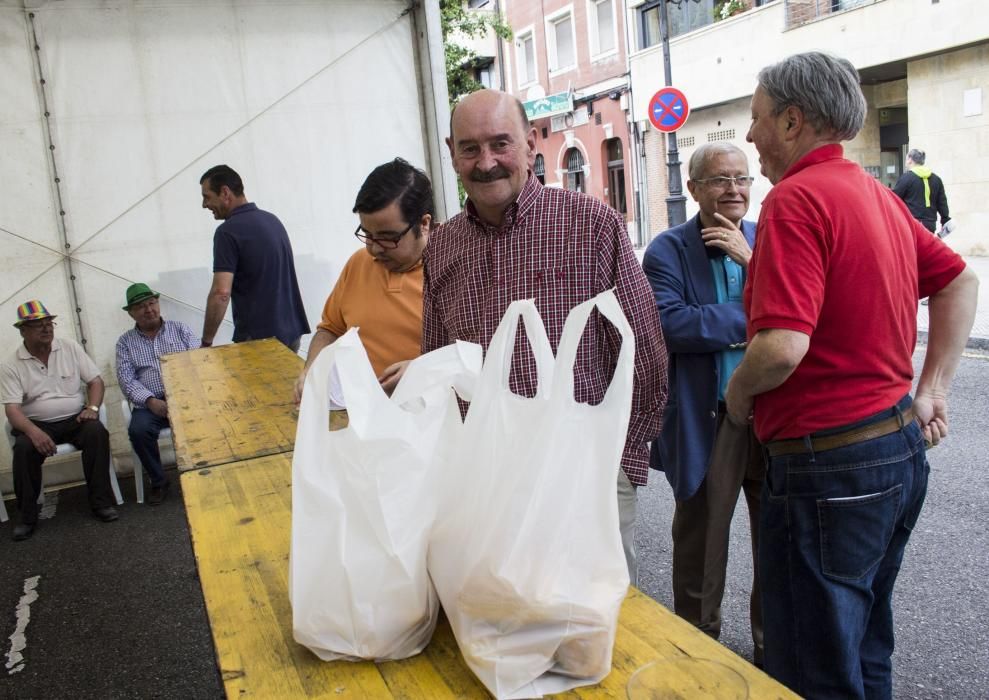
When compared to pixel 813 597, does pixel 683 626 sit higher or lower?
higher

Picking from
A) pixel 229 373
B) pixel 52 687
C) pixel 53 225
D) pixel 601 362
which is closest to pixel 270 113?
pixel 53 225

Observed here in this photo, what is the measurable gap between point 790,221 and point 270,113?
4423mm

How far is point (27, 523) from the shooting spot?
4891mm

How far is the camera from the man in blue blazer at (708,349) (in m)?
2.53

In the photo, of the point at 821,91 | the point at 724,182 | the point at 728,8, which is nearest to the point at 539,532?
the point at 821,91

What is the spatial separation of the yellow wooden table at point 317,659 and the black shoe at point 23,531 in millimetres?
3644

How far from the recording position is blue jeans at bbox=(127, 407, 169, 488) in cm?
530

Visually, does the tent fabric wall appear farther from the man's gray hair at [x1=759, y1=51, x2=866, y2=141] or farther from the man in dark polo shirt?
the man's gray hair at [x1=759, y1=51, x2=866, y2=141]

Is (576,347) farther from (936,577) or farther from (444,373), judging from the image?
(936,577)

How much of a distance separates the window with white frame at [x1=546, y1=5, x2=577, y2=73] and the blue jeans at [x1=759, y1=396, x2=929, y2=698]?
2285 cm

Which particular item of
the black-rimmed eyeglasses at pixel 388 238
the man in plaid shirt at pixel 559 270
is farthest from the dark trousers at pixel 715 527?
the black-rimmed eyeglasses at pixel 388 238

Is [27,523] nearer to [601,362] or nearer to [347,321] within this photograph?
[347,321]

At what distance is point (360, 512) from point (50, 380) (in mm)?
4583

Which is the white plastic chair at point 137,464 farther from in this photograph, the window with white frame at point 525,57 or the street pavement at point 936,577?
the window with white frame at point 525,57
